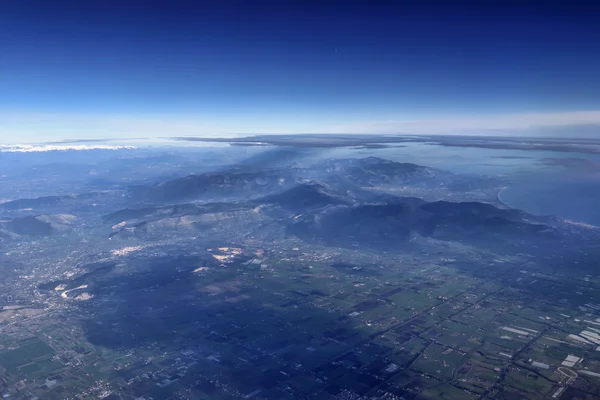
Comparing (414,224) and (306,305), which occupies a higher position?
(306,305)

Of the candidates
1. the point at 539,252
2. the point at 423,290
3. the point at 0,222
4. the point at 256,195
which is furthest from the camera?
the point at 256,195

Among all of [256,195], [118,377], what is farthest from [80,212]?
[118,377]

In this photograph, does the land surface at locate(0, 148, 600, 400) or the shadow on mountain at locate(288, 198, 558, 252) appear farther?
the shadow on mountain at locate(288, 198, 558, 252)

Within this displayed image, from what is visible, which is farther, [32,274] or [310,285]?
[32,274]

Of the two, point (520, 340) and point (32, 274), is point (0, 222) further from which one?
point (520, 340)

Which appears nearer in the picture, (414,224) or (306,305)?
(306,305)

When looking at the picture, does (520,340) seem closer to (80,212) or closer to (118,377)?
(118,377)

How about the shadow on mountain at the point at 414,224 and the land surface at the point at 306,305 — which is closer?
the land surface at the point at 306,305

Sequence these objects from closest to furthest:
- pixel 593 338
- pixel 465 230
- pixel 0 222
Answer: pixel 593 338 → pixel 465 230 → pixel 0 222

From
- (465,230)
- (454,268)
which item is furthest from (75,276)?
(465,230)
